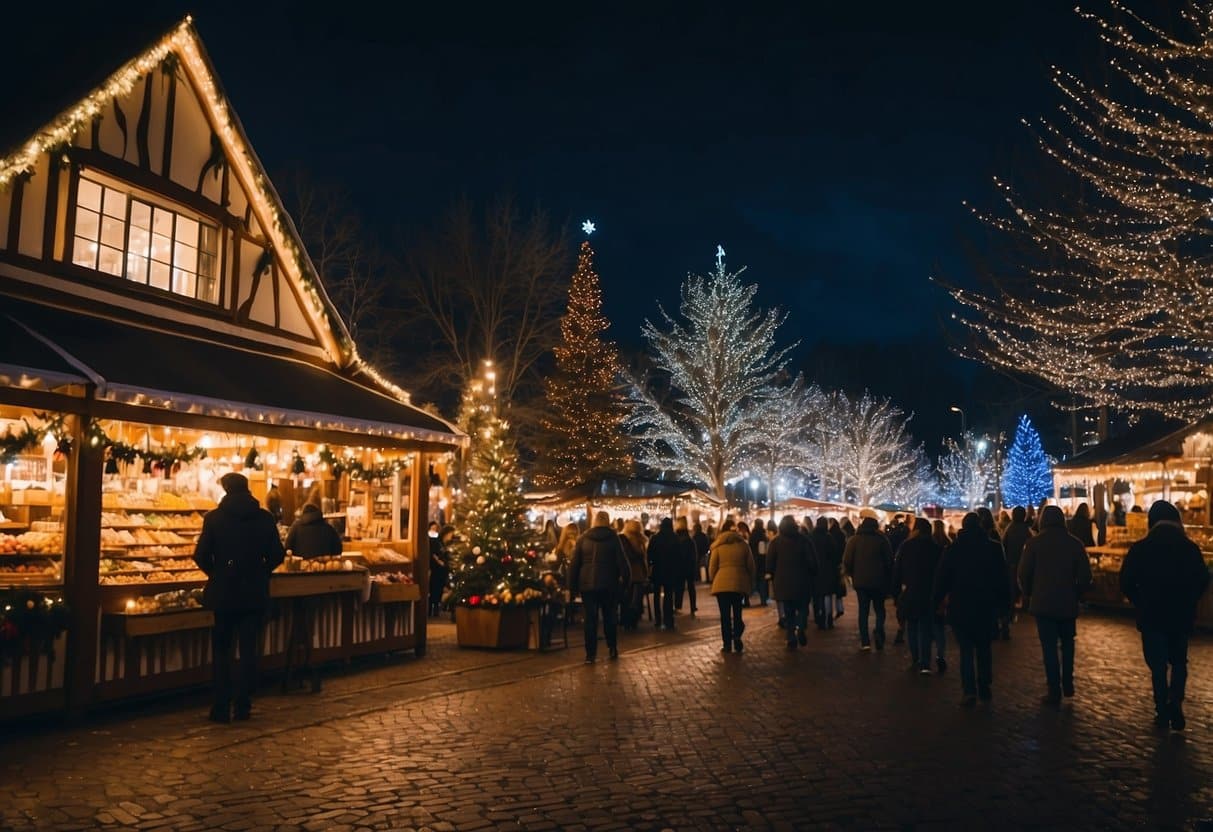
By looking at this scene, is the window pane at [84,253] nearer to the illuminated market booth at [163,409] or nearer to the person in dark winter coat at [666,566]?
the illuminated market booth at [163,409]

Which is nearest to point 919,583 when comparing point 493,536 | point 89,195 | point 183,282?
point 493,536

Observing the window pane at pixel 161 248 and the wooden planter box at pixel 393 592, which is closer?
the window pane at pixel 161 248

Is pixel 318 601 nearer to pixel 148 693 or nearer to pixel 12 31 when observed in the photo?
pixel 148 693

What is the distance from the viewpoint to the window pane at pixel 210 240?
14070 mm

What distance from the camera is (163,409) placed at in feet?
36.0

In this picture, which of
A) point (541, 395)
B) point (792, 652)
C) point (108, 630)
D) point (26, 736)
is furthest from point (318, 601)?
point (541, 395)

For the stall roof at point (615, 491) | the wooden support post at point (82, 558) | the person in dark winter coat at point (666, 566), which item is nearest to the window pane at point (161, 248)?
the wooden support post at point (82, 558)

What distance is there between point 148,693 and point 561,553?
982 centimetres

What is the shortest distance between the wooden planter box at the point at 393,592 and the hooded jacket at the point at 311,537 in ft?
3.13

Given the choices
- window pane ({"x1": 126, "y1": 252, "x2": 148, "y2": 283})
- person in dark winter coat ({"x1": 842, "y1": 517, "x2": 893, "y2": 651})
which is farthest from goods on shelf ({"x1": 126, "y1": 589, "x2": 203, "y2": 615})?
person in dark winter coat ({"x1": 842, "y1": 517, "x2": 893, "y2": 651})

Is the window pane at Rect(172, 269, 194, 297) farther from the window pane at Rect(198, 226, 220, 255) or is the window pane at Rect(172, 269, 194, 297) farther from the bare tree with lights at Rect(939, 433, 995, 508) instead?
the bare tree with lights at Rect(939, 433, 995, 508)

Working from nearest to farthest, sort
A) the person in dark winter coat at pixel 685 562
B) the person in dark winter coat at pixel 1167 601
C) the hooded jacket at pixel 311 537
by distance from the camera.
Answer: the person in dark winter coat at pixel 1167 601
the hooded jacket at pixel 311 537
the person in dark winter coat at pixel 685 562

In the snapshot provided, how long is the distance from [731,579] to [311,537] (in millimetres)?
5633

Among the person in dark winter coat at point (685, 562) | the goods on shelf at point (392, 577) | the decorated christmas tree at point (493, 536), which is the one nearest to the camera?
the goods on shelf at point (392, 577)
